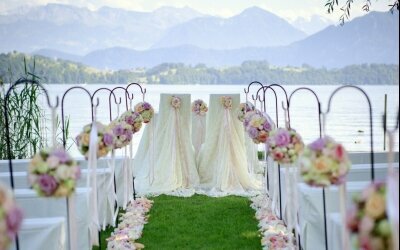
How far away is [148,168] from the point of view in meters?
7.07

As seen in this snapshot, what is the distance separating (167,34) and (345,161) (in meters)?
45.6

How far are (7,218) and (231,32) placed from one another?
145 feet

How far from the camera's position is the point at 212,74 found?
3438cm

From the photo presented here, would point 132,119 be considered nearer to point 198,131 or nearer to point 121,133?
point 121,133

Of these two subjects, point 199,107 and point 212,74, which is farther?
point 212,74

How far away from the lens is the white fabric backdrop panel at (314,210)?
145 inches

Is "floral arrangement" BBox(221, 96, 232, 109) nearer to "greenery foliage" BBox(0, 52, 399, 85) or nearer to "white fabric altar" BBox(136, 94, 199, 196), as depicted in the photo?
"white fabric altar" BBox(136, 94, 199, 196)

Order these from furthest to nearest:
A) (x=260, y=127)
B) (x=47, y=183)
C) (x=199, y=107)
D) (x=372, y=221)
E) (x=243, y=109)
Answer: (x=199, y=107)
(x=243, y=109)
(x=260, y=127)
(x=47, y=183)
(x=372, y=221)

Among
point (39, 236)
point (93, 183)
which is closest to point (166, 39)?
point (93, 183)

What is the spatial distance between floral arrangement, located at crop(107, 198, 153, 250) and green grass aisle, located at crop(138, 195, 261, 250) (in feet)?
0.22

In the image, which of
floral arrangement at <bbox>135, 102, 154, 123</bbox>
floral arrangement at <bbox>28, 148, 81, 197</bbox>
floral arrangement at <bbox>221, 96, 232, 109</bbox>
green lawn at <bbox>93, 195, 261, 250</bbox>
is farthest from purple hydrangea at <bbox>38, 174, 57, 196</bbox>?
floral arrangement at <bbox>221, 96, 232, 109</bbox>

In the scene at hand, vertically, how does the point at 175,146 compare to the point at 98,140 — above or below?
below

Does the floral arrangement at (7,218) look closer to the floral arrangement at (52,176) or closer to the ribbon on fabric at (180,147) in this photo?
the floral arrangement at (52,176)

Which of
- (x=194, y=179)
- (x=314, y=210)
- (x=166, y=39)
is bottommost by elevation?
(x=194, y=179)
